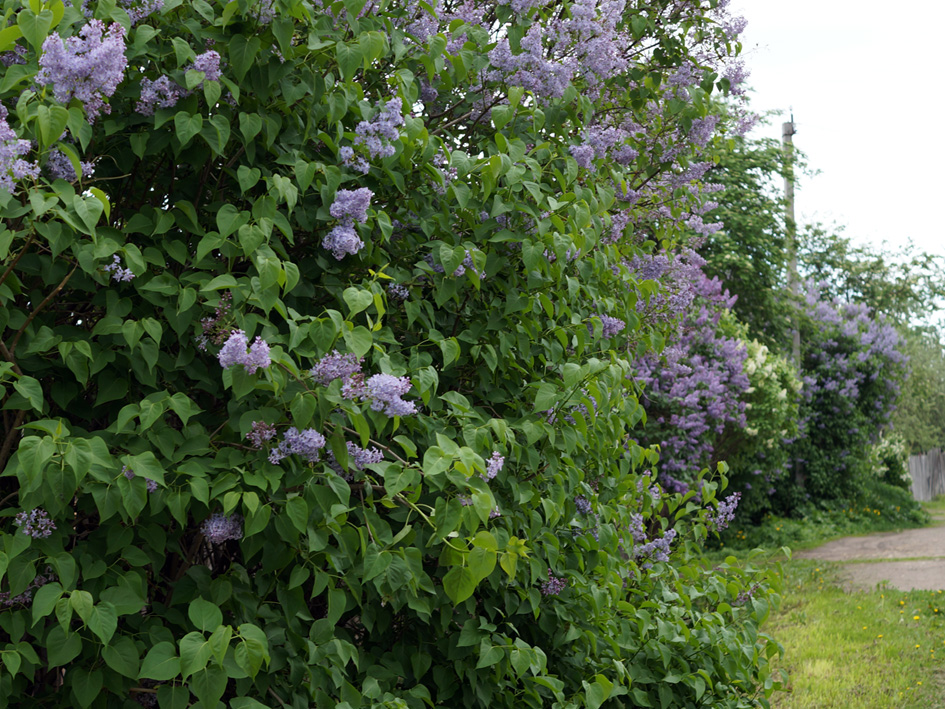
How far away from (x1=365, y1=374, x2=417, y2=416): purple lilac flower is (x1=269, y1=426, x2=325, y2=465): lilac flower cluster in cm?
A: 16

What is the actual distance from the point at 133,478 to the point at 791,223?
53.5ft

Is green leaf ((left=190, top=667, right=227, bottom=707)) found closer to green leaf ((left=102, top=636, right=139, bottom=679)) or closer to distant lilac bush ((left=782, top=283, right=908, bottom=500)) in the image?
green leaf ((left=102, top=636, right=139, bottom=679))

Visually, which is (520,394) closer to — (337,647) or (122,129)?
(337,647)

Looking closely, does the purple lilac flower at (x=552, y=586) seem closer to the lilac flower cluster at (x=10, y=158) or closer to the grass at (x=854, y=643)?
the lilac flower cluster at (x=10, y=158)

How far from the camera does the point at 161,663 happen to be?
6.54ft

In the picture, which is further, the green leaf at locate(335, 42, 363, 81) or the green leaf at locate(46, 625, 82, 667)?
the green leaf at locate(335, 42, 363, 81)

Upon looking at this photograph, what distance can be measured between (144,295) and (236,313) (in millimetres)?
279

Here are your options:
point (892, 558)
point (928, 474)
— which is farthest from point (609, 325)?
point (928, 474)

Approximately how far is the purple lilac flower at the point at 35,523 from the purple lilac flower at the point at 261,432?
19.6 inches

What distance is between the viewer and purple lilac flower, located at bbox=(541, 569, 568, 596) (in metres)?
Result: 3.12

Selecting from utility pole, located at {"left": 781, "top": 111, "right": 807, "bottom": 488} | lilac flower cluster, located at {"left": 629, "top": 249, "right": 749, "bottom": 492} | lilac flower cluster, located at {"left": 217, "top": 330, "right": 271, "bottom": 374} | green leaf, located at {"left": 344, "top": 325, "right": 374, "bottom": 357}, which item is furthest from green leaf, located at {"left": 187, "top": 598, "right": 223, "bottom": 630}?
utility pole, located at {"left": 781, "top": 111, "right": 807, "bottom": 488}

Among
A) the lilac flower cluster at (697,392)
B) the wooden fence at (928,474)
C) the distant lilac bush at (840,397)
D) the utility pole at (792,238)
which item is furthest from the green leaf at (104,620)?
the wooden fence at (928,474)

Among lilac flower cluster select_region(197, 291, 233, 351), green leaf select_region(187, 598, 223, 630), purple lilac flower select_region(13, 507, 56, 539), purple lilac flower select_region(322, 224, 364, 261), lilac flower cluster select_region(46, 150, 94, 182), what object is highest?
lilac flower cluster select_region(46, 150, 94, 182)

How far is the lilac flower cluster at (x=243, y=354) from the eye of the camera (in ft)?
6.38
